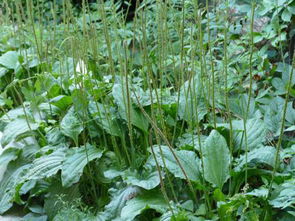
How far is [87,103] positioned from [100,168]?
314mm

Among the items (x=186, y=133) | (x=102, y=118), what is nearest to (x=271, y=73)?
(x=186, y=133)

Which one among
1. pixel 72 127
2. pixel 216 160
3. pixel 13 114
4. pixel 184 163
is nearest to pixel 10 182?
pixel 72 127

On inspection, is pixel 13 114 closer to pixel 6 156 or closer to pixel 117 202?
pixel 6 156

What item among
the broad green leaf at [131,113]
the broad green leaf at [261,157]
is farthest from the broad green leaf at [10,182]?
the broad green leaf at [261,157]

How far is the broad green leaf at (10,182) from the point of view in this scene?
2359 millimetres

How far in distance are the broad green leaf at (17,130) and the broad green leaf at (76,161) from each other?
34cm

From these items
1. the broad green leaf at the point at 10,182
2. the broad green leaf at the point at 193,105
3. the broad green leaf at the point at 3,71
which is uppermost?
the broad green leaf at the point at 193,105

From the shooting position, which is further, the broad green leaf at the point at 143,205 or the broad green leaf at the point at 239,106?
the broad green leaf at the point at 239,106

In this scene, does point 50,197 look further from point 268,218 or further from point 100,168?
point 268,218

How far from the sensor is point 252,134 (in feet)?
6.93

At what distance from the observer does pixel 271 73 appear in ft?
9.58

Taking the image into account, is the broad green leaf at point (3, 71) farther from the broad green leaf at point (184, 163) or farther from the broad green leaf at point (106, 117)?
the broad green leaf at point (184, 163)

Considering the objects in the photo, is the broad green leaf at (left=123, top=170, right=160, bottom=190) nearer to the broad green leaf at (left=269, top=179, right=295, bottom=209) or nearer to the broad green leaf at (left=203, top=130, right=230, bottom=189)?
the broad green leaf at (left=203, top=130, right=230, bottom=189)

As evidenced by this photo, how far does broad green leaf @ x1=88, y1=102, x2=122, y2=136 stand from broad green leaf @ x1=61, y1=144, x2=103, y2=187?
104 mm
